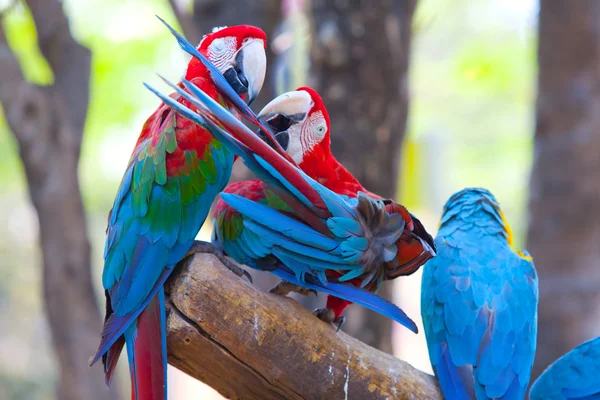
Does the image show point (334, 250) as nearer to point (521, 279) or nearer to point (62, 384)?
point (521, 279)

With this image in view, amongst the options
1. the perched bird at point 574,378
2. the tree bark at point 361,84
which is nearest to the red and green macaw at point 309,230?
the perched bird at point 574,378

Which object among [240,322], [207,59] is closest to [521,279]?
[240,322]

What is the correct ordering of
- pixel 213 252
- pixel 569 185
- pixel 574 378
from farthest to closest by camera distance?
pixel 569 185 < pixel 574 378 < pixel 213 252

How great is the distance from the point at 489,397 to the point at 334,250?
579mm

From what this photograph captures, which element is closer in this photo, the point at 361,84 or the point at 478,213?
the point at 478,213

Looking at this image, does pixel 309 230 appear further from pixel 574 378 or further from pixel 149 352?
pixel 574 378

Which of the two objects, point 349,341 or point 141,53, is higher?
point 141,53

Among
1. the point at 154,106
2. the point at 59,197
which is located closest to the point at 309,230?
the point at 59,197

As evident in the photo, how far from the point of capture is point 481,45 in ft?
23.3

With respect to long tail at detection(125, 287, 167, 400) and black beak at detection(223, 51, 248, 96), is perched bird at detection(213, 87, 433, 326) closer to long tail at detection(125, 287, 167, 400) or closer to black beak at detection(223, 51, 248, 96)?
black beak at detection(223, 51, 248, 96)

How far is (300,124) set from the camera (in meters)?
1.65

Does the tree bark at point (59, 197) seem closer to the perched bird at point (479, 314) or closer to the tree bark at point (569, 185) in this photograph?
the perched bird at point (479, 314)

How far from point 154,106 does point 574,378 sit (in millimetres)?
4220

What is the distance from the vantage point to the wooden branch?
142 centimetres
